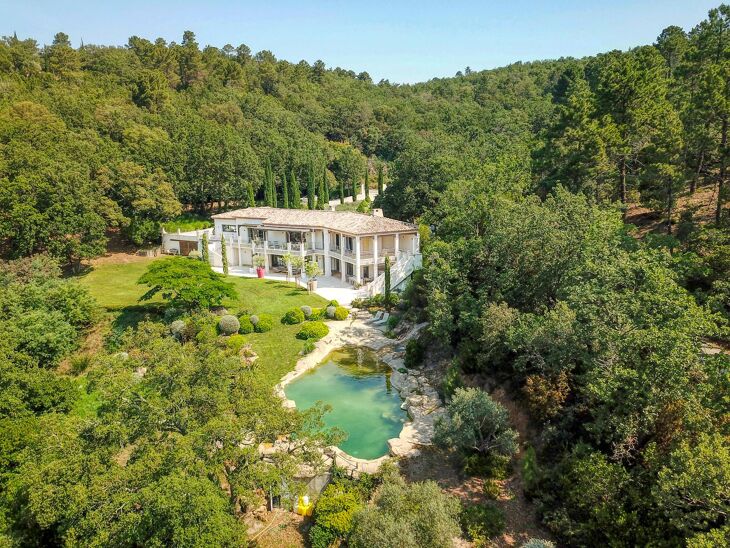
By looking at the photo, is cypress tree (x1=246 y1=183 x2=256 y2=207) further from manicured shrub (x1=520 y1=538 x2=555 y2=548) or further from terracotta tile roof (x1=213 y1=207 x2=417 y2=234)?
manicured shrub (x1=520 y1=538 x2=555 y2=548)

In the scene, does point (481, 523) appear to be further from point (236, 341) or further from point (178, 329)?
point (178, 329)

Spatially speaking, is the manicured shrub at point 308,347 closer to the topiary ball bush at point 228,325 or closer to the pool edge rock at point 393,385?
the pool edge rock at point 393,385

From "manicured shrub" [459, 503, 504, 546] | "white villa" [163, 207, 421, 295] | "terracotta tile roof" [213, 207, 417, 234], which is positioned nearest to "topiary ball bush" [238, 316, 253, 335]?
"white villa" [163, 207, 421, 295]

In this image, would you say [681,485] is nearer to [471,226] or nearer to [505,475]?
[505,475]

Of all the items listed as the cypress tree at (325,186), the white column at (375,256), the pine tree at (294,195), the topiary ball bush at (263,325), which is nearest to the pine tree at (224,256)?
the topiary ball bush at (263,325)

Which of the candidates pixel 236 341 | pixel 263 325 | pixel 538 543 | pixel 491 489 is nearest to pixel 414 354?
pixel 263 325

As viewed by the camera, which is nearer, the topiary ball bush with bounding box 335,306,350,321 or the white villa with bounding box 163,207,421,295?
the topiary ball bush with bounding box 335,306,350,321

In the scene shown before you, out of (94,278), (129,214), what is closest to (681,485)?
(94,278)
